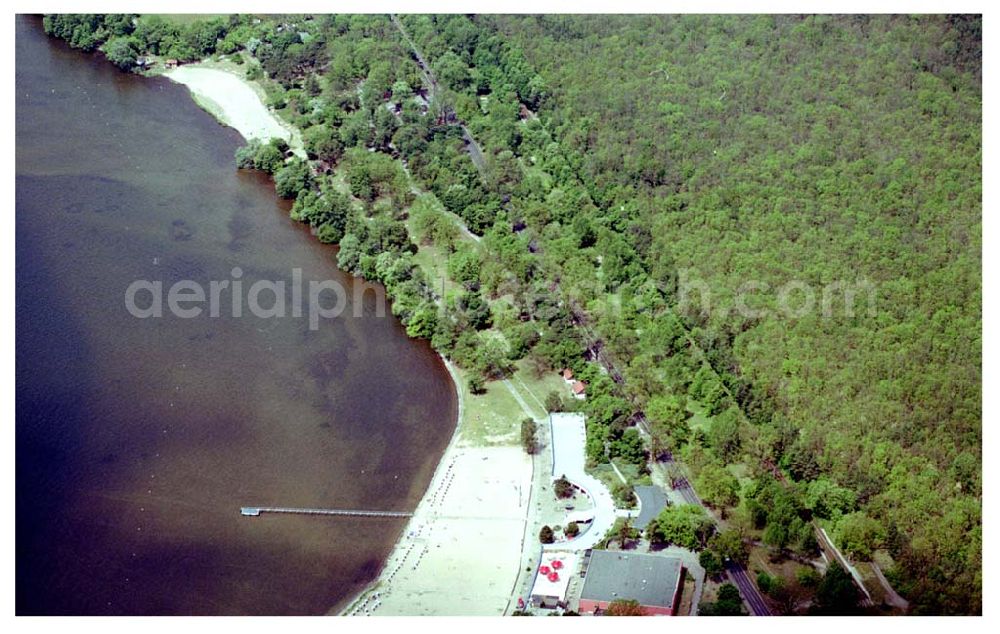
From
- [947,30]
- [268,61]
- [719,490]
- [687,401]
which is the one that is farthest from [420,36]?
[719,490]

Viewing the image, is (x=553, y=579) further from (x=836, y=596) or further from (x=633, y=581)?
(x=836, y=596)

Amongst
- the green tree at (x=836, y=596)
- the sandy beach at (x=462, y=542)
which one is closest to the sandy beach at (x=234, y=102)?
the sandy beach at (x=462, y=542)

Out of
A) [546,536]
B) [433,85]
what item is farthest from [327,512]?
[433,85]

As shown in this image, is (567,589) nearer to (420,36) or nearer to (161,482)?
(161,482)

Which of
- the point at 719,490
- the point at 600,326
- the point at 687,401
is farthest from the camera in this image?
the point at 600,326

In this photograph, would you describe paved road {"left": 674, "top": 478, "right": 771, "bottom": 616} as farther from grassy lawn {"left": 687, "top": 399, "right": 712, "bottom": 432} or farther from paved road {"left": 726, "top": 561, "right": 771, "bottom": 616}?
grassy lawn {"left": 687, "top": 399, "right": 712, "bottom": 432}

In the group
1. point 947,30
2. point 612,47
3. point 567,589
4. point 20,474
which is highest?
point 947,30

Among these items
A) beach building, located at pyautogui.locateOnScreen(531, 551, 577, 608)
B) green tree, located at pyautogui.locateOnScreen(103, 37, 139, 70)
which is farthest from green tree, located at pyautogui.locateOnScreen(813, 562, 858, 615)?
green tree, located at pyautogui.locateOnScreen(103, 37, 139, 70)
